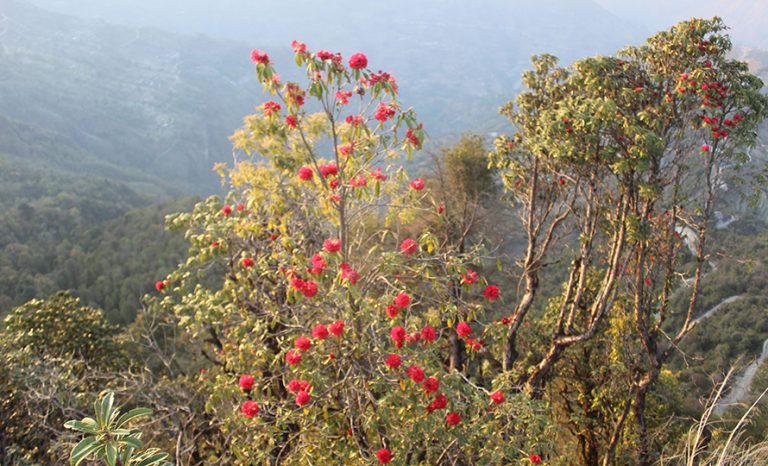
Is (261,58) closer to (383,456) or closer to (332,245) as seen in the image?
(332,245)

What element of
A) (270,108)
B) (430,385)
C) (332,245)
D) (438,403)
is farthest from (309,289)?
(270,108)

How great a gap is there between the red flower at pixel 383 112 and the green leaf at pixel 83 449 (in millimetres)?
2756

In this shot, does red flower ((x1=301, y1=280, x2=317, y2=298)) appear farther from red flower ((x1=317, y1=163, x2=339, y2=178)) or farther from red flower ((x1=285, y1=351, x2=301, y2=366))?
red flower ((x1=317, y1=163, x2=339, y2=178))

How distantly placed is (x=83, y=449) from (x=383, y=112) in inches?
112

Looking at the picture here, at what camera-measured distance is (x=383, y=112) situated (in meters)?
3.78

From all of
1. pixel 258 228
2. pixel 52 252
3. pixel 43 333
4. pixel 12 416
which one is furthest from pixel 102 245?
pixel 258 228

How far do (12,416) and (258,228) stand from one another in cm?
447

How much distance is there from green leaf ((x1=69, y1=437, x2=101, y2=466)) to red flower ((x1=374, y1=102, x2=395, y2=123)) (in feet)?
9.04

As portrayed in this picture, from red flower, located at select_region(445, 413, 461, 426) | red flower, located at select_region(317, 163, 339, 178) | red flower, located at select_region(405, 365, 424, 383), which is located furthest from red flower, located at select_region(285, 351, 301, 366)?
red flower, located at select_region(317, 163, 339, 178)

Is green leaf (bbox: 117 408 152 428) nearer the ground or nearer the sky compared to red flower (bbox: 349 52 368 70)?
nearer the ground

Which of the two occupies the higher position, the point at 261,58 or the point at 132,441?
the point at 261,58

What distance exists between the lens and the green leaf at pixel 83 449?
1.79 meters

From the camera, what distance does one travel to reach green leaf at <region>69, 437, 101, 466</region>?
5.89ft

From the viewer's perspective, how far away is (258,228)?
4.89 m
